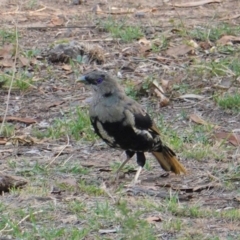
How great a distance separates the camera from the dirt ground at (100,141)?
643cm

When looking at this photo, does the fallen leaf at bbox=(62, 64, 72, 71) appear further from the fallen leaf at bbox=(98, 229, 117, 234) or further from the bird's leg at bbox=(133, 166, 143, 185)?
the fallen leaf at bbox=(98, 229, 117, 234)

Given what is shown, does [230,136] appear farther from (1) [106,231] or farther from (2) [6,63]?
(2) [6,63]

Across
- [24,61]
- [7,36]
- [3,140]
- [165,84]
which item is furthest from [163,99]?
[7,36]

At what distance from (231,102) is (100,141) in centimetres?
160

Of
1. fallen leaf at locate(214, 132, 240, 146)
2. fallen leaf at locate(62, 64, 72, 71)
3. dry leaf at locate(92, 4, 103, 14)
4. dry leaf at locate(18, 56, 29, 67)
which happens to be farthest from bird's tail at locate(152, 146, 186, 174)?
dry leaf at locate(92, 4, 103, 14)

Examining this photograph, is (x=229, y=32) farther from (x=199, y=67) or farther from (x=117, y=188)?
(x=117, y=188)

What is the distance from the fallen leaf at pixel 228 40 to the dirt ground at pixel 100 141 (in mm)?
→ 115

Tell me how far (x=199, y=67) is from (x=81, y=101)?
147cm

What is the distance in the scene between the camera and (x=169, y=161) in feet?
25.2

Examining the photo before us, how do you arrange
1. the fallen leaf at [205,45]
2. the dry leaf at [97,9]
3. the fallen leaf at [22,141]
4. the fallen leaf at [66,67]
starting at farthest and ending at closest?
the dry leaf at [97,9] < the fallen leaf at [205,45] < the fallen leaf at [66,67] < the fallen leaf at [22,141]

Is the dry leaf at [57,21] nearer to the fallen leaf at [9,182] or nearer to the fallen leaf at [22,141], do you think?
the fallen leaf at [22,141]

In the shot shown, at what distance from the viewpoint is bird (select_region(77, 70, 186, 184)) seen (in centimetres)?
726

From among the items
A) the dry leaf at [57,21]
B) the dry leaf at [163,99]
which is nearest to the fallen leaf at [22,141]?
the dry leaf at [163,99]

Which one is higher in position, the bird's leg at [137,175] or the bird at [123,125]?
the bird at [123,125]
